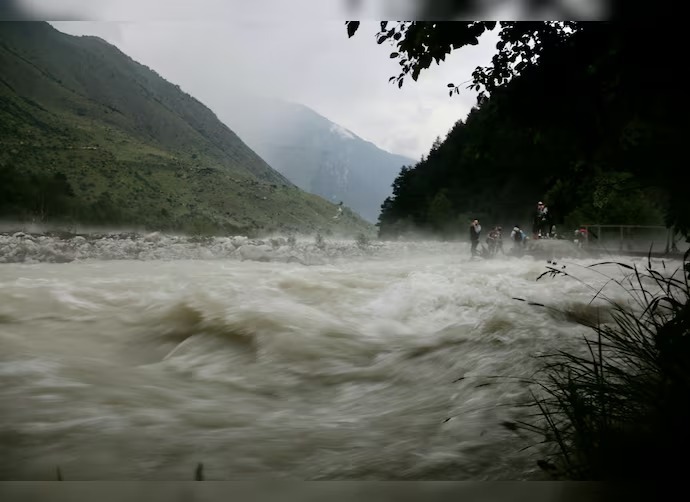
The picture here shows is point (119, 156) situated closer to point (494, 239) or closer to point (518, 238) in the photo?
point (494, 239)

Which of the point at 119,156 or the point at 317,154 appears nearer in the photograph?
the point at 317,154

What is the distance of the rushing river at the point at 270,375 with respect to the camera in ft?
4.73

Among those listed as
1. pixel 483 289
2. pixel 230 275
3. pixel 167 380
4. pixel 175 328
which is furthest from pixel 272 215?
pixel 167 380

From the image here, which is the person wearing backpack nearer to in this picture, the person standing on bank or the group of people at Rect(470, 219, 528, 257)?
the group of people at Rect(470, 219, 528, 257)

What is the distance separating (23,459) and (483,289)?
4.57 metres

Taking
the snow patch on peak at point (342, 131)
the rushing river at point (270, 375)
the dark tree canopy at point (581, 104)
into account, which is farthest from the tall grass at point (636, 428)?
the snow patch on peak at point (342, 131)

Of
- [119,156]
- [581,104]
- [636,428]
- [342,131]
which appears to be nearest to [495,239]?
[342,131]

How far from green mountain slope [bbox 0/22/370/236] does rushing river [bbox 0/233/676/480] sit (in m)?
3.55

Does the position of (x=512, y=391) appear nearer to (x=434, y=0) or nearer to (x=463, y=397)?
(x=463, y=397)

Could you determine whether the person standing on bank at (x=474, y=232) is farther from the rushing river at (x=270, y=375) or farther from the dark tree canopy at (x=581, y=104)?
the dark tree canopy at (x=581, y=104)

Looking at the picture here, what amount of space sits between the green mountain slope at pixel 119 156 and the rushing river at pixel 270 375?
3550 millimetres

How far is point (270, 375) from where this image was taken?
2.81 meters

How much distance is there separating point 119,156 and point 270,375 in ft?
34.5

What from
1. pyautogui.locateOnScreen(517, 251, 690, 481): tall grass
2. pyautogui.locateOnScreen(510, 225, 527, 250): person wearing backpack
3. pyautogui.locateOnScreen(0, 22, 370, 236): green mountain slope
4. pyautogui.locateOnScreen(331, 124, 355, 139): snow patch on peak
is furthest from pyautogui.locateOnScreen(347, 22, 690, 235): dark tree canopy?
pyautogui.locateOnScreen(510, 225, 527, 250): person wearing backpack
